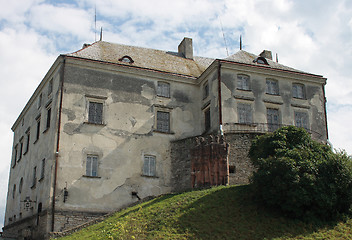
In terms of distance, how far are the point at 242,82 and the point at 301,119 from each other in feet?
17.2

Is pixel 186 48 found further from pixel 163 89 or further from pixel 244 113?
pixel 244 113

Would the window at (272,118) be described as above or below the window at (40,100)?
below

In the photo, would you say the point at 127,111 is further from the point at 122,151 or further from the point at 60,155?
the point at 60,155

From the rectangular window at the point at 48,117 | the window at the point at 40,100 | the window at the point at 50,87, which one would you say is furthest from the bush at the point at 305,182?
the window at the point at 40,100

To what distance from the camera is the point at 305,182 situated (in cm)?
2602

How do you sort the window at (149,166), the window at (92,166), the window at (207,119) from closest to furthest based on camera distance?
the window at (92,166) → the window at (149,166) → the window at (207,119)

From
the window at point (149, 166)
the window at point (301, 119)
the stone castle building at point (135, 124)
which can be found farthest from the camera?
the window at point (301, 119)

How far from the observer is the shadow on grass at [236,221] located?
80.8ft

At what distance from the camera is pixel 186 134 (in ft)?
125

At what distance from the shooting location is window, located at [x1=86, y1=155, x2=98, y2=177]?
112 ft

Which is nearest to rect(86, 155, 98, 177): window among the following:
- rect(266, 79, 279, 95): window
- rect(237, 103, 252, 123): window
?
rect(237, 103, 252, 123): window

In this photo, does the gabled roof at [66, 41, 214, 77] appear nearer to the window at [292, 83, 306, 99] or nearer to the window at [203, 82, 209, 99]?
the window at [203, 82, 209, 99]

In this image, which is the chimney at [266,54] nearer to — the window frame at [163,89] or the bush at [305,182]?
Answer: the window frame at [163,89]

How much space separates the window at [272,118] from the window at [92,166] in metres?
12.6
